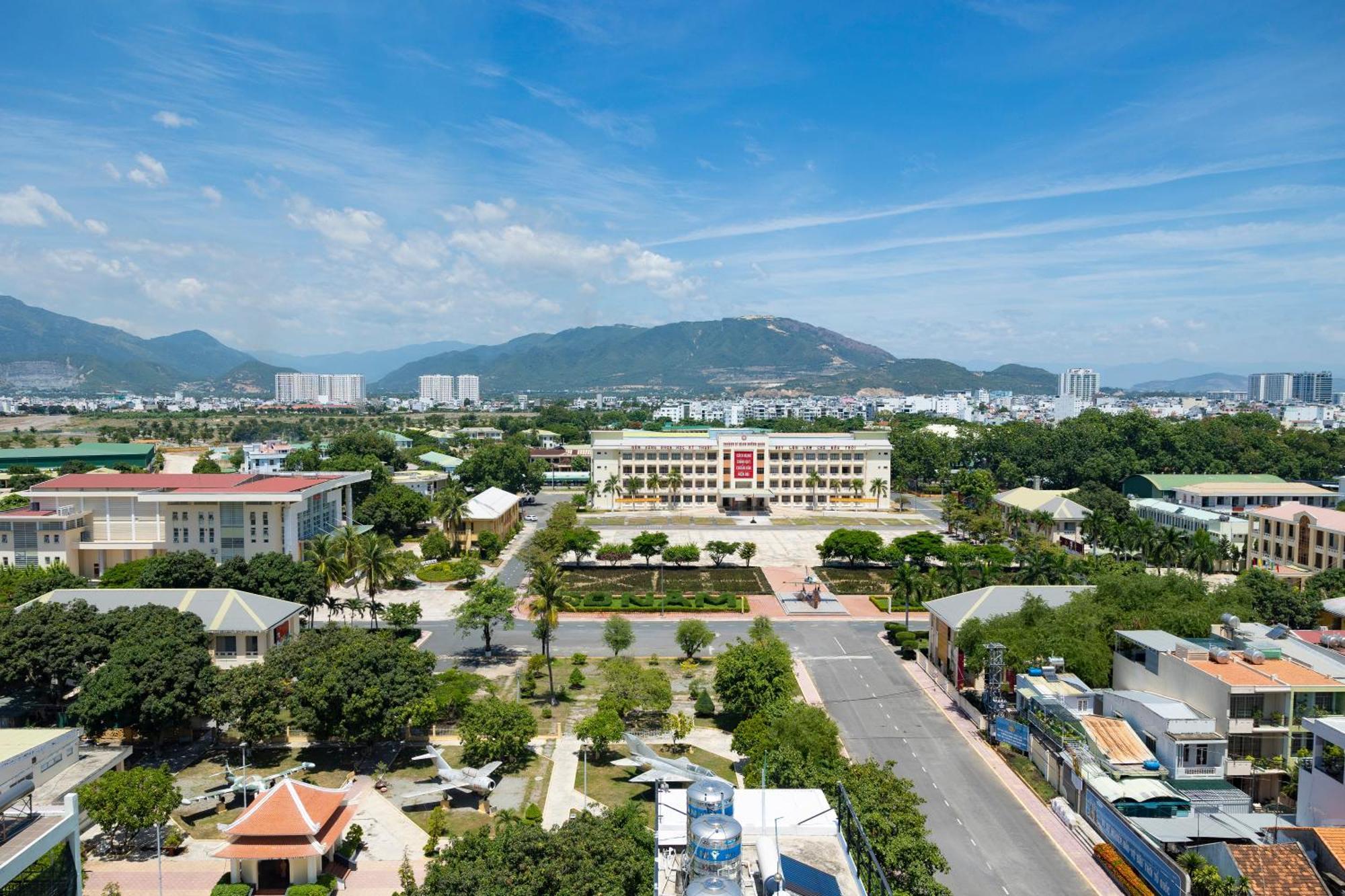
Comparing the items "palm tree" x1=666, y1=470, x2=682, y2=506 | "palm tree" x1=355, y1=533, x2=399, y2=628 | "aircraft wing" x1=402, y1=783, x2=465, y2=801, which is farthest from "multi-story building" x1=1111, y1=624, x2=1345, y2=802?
"palm tree" x1=666, y1=470, x2=682, y2=506

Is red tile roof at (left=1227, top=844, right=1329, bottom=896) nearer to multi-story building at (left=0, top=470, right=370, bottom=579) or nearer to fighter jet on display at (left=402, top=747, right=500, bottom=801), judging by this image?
fighter jet on display at (left=402, top=747, right=500, bottom=801)

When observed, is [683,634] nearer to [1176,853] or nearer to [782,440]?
[1176,853]

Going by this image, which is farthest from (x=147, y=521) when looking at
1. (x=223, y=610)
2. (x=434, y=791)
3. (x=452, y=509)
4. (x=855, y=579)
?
(x=855, y=579)

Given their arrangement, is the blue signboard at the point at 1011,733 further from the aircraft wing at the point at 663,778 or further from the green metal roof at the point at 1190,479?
the green metal roof at the point at 1190,479

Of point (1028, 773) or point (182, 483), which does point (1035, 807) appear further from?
point (182, 483)

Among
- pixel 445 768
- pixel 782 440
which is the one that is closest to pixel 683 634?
pixel 445 768

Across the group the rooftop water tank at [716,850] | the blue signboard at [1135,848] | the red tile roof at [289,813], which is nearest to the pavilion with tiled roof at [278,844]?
the red tile roof at [289,813]
